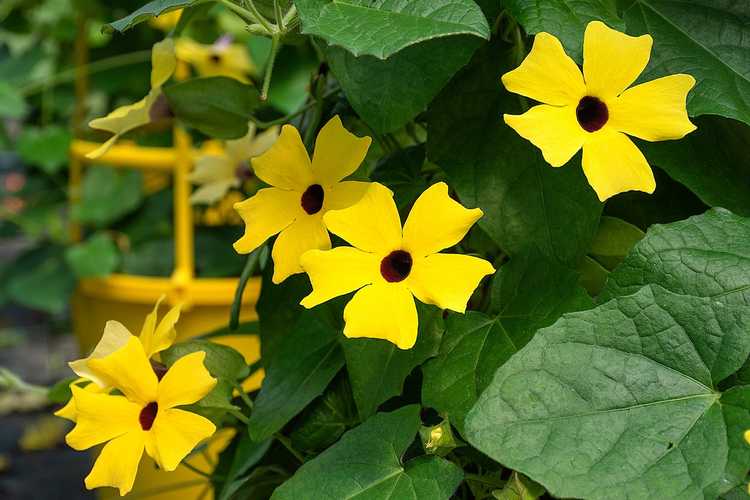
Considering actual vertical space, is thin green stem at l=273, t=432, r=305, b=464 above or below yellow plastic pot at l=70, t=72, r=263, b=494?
above

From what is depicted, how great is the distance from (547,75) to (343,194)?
12 cm

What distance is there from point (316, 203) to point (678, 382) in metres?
0.20

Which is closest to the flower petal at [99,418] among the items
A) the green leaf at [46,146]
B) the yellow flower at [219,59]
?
the yellow flower at [219,59]

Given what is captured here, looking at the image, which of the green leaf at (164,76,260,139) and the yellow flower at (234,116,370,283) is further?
the green leaf at (164,76,260,139)

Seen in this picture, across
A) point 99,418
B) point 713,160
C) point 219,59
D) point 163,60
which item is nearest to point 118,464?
point 99,418

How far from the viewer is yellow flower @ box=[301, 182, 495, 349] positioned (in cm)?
46

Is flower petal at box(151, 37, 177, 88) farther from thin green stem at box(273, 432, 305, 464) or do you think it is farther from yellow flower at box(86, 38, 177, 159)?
thin green stem at box(273, 432, 305, 464)

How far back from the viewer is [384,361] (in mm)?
525

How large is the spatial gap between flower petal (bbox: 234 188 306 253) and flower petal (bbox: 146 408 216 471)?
0.09m

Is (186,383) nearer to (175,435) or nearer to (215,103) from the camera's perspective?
(175,435)

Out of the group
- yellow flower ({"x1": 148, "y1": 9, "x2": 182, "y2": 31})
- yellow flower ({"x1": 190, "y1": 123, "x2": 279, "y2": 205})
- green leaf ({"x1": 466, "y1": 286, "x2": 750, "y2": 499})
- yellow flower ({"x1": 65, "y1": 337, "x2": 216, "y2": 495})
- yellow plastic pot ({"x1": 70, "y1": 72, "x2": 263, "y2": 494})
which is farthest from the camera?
yellow flower ({"x1": 148, "y1": 9, "x2": 182, "y2": 31})

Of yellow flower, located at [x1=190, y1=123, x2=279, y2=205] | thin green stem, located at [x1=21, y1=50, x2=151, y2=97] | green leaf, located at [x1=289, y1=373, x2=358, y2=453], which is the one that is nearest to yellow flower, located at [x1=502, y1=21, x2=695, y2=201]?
green leaf, located at [x1=289, y1=373, x2=358, y2=453]

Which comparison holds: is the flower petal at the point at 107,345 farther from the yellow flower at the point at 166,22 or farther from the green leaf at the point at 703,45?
the yellow flower at the point at 166,22

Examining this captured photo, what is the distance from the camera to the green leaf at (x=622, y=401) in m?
0.41
